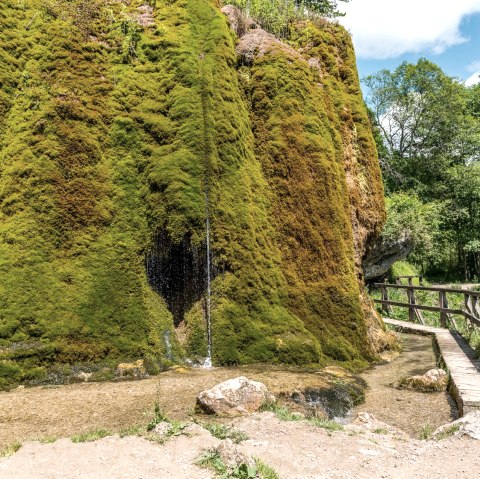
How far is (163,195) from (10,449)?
548 cm

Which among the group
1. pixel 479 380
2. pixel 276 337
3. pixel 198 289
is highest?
pixel 198 289

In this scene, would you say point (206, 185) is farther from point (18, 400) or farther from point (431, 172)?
point (431, 172)

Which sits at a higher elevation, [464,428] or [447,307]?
[447,307]

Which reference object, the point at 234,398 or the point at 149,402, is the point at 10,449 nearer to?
the point at 149,402

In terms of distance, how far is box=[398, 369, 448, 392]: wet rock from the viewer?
7.06 meters

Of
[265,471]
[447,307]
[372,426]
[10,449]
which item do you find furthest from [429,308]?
[10,449]

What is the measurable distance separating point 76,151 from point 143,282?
113 inches

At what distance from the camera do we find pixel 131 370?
7.20 metres

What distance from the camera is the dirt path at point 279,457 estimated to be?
3587 mm

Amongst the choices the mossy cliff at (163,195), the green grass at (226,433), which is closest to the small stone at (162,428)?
the green grass at (226,433)

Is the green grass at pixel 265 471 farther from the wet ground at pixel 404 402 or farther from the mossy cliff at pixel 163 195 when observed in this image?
the mossy cliff at pixel 163 195

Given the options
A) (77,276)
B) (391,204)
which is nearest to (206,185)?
(77,276)

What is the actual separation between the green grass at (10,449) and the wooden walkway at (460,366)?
5190 millimetres

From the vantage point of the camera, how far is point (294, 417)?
515 centimetres
